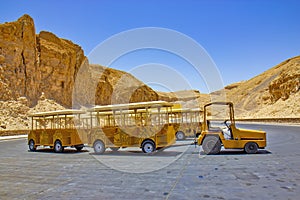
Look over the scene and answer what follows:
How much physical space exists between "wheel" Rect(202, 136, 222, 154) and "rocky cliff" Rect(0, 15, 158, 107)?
3525cm

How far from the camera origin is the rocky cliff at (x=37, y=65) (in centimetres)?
4030

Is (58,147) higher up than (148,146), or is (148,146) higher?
(148,146)

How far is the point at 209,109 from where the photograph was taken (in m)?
91.0

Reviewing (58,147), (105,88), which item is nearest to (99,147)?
(58,147)

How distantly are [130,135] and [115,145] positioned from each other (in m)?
1.07

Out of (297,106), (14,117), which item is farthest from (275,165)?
(297,106)

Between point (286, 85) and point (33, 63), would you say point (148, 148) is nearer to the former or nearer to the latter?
point (33, 63)

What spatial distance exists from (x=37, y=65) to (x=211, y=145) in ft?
140

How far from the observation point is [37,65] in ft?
154

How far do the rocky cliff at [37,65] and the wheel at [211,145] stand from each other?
35254mm

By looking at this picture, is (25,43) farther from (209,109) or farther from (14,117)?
(209,109)

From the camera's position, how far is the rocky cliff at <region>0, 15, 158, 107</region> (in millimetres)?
40297

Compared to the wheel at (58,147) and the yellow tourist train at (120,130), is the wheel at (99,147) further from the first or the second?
the wheel at (58,147)

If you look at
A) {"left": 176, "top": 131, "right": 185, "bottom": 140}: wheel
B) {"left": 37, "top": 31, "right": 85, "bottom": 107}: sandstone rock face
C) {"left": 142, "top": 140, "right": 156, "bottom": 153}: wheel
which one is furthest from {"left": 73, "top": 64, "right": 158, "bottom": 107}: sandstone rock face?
{"left": 142, "top": 140, "right": 156, "bottom": 153}: wheel
